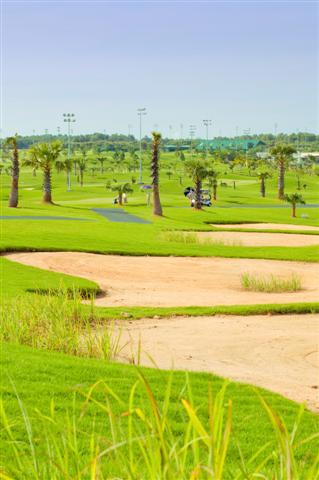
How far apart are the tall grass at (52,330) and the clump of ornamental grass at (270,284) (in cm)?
937

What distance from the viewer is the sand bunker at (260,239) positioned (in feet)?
129

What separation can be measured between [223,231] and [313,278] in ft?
60.7

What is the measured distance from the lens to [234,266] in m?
29.7

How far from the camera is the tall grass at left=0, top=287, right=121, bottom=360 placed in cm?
1430

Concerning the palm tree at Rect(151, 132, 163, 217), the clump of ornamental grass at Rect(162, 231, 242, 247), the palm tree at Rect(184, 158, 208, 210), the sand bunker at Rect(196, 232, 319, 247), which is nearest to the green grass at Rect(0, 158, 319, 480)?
the clump of ornamental grass at Rect(162, 231, 242, 247)

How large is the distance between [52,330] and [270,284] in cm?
1159

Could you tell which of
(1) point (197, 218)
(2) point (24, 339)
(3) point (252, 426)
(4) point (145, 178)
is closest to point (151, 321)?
(2) point (24, 339)

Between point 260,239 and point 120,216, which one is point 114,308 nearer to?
point 260,239

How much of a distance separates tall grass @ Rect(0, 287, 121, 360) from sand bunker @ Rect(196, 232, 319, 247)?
21.7 meters

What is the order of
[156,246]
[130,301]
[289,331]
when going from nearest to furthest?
[289,331] < [130,301] < [156,246]

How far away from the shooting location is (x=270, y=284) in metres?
25.0

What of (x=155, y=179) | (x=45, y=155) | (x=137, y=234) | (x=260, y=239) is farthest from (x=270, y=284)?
(x=45, y=155)

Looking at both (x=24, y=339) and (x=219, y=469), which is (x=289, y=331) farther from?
(x=219, y=469)

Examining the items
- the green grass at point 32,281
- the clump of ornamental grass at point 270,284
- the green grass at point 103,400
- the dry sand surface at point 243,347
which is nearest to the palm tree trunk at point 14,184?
the green grass at point 32,281
